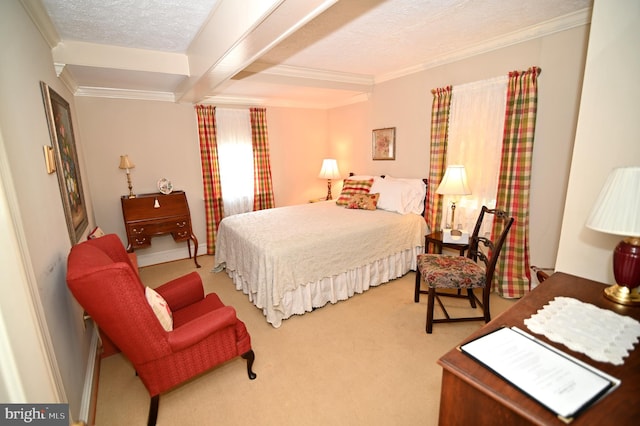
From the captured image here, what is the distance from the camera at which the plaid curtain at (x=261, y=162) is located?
4469 mm

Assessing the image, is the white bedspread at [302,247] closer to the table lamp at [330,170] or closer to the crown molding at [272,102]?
the table lamp at [330,170]

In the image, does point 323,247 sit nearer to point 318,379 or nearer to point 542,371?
point 318,379

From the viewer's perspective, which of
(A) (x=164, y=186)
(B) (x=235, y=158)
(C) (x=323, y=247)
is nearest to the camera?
(C) (x=323, y=247)

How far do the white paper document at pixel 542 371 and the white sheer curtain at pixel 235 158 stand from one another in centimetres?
405

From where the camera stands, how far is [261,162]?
15.0 feet

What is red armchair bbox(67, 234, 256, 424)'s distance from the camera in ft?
4.05

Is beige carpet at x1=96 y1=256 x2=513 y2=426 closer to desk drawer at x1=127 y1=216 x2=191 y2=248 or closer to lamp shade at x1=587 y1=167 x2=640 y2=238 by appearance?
lamp shade at x1=587 y1=167 x2=640 y2=238

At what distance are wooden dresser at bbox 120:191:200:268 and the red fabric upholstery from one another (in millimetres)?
1742

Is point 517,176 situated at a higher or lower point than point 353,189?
higher

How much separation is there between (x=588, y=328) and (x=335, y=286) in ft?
6.52

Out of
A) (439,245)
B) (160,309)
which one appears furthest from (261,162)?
(160,309)

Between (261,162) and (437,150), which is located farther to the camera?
(261,162)

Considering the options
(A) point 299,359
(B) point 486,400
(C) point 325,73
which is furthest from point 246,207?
(B) point 486,400

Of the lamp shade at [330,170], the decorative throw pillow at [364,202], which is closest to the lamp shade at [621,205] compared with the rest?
the decorative throw pillow at [364,202]
